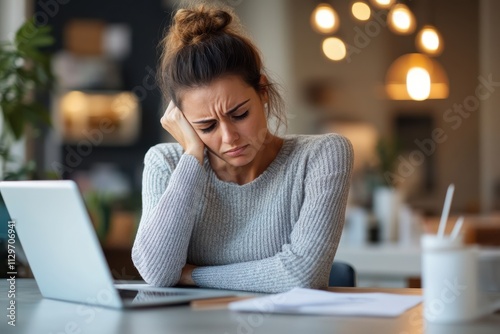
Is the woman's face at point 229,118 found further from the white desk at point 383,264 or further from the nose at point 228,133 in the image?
the white desk at point 383,264

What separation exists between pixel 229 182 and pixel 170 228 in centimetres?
25

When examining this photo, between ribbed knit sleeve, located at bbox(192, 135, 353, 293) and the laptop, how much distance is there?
0.10 meters

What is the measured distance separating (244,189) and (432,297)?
82 centimetres

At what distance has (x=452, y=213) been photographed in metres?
8.52

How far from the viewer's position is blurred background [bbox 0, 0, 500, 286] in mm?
6836

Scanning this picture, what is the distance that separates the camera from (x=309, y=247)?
73.7 inches

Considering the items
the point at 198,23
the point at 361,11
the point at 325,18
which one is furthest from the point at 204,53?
the point at 325,18

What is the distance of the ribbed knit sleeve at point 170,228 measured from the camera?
193cm

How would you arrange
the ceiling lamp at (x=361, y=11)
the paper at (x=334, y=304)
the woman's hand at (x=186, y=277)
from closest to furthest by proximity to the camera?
the paper at (x=334, y=304), the woman's hand at (x=186, y=277), the ceiling lamp at (x=361, y=11)

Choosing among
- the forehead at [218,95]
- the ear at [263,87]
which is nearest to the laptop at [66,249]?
the forehead at [218,95]

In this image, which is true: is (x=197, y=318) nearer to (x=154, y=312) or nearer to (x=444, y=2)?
(x=154, y=312)

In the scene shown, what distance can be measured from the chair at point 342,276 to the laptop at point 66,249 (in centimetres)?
43

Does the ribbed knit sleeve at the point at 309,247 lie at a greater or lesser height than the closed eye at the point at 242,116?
lesser

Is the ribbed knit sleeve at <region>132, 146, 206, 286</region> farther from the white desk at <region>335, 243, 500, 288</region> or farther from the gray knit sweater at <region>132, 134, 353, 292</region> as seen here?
the white desk at <region>335, 243, 500, 288</region>
